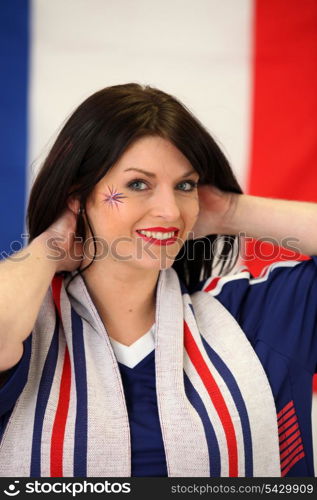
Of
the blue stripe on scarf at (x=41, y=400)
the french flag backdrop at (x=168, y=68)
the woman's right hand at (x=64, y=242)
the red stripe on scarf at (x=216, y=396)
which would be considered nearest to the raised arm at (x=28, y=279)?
the woman's right hand at (x=64, y=242)

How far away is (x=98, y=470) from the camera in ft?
4.19

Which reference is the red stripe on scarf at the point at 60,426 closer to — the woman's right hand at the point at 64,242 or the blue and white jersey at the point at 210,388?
the blue and white jersey at the point at 210,388

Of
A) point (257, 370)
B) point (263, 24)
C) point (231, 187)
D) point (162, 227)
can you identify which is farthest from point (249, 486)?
point (263, 24)

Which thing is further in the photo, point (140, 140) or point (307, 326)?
point (307, 326)

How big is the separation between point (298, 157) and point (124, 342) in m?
0.94

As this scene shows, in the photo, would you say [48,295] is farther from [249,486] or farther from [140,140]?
[249,486]

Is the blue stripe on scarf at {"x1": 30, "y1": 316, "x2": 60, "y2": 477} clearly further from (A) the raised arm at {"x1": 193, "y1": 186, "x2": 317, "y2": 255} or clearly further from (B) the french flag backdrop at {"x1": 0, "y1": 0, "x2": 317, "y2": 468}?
(B) the french flag backdrop at {"x1": 0, "y1": 0, "x2": 317, "y2": 468}

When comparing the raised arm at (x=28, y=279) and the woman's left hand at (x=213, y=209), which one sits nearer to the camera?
the raised arm at (x=28, y=279)

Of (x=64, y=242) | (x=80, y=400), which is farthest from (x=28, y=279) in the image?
(x=80, y=400)

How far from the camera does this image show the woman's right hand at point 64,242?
1.41 metres

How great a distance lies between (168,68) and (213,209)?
2.07 feet

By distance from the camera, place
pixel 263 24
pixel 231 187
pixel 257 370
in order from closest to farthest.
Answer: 1. pixel 257 370
2. pixel 231 187
3. pixel 263 24

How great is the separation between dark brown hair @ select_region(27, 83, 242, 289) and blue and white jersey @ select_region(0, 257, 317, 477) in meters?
0.22

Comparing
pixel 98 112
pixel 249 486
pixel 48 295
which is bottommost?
pixel 249 486
